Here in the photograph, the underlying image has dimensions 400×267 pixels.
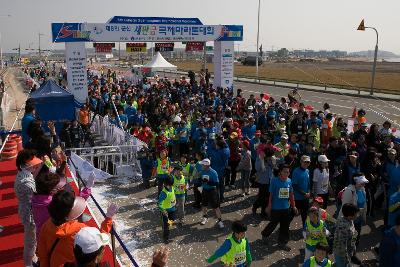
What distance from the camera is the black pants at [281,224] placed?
7.45m

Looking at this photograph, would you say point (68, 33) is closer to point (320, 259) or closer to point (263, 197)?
point (263, 197)

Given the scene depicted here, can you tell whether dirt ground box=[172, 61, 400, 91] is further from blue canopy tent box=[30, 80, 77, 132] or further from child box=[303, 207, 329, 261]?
child box=[303, 207, 329, 261]

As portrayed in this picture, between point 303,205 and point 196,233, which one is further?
point 196,233

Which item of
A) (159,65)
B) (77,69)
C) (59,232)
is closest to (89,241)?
(59,232)

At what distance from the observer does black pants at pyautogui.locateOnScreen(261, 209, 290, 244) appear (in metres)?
7.45

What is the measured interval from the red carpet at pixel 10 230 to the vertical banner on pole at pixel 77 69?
848cm

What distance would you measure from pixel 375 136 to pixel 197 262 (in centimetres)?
707

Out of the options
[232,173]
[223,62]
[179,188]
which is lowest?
[232,173]

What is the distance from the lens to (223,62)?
2370 cm

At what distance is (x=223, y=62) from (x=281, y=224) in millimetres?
17366

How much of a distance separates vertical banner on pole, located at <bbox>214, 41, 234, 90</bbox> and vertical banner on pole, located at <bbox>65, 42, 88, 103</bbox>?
866 cm

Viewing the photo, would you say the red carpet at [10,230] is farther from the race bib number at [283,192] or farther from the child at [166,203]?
the race bib number at [283,192]

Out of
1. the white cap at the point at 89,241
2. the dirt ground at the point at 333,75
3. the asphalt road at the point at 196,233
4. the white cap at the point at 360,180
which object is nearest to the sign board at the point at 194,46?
the asphalt road at the point at 196,233

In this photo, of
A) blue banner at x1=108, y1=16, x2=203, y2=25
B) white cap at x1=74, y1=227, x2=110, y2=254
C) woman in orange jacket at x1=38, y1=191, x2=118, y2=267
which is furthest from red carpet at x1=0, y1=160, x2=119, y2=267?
blue banner at x1=108, y1=16, x2=203, y2=25
